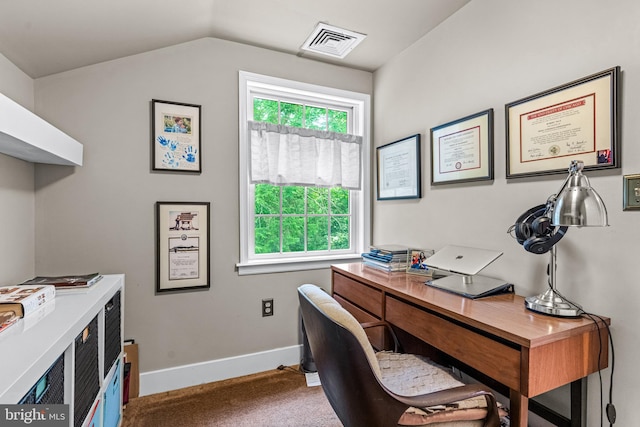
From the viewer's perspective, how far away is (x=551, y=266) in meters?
1.25

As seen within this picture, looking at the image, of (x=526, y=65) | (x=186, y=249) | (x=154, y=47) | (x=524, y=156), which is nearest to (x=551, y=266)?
(x=524, y=156)

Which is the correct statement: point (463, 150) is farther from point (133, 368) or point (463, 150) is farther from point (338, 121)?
point (133, 368)

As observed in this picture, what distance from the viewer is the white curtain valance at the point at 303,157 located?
231cm

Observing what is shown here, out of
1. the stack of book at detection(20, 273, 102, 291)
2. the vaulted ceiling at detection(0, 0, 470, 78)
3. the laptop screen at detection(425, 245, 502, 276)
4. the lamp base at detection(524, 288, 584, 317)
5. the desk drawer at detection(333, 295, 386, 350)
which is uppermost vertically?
the vaulted ceiling at detection(0, 0, 470, 78)

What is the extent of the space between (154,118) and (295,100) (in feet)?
3.43

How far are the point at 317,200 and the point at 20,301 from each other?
1.88 metres

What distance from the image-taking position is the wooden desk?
1.00m

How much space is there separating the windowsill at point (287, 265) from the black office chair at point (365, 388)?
41.8 inches

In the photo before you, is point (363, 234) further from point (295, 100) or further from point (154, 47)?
point (154, 47)

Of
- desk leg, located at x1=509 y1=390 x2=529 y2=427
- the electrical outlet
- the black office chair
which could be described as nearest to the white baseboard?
the electrical outlet

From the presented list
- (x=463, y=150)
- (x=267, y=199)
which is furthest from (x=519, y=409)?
(x=267, y=199)

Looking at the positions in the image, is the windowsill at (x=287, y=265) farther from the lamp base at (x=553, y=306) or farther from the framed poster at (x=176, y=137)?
the lamp base at (x=553, y=306)

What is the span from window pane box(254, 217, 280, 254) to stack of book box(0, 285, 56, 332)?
129 centimetres

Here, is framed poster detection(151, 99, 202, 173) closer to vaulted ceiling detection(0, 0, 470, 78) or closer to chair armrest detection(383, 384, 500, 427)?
vaulted ceiling detection(0, 0, 470, 78)
